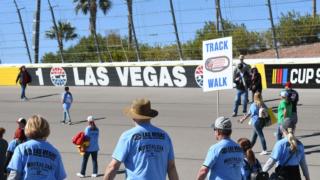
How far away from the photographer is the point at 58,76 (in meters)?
31.0

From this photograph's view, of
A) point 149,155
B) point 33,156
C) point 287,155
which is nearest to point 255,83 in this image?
point 287,155

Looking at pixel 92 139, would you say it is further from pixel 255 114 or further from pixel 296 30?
pixel 296 30

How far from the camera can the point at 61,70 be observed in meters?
30.9

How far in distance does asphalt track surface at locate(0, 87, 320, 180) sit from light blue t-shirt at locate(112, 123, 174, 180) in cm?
662

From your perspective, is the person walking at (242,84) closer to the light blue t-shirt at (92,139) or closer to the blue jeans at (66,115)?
the blue jeans at (66,115)

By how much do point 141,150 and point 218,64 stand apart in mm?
5787

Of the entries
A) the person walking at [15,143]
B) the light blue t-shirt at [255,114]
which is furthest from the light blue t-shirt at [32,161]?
the light blue t-shirt at [255,114]

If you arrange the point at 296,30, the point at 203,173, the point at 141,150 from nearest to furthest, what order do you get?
the point at 141,150, the point at 203,173, the point at 296,30

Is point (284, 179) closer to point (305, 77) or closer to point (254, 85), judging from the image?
point (254, 85)

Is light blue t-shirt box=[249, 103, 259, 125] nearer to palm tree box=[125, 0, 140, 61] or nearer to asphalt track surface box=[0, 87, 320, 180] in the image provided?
asphalt track surface box=[0, 87, 320, 180]

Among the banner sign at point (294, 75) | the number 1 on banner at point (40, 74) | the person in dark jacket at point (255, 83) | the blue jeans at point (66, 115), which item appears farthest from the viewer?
the number 1 on banner at point (40, 74)

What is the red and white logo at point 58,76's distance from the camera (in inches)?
1213

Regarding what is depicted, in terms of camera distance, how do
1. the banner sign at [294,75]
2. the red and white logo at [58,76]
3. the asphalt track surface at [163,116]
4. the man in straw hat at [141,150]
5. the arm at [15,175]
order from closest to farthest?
1. the arm at [15,175]
2. the man in straw hat at [141,150]
3. the asphalt track surface at [163,116]
4. the banner sign at [294,75]
5. the red and white logo at [58,76]

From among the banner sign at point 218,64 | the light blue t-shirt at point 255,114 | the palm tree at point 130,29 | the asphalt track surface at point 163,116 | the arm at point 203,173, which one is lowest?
the asphalt track surface at point 163,116
